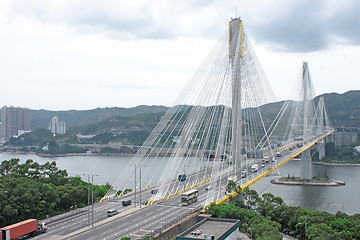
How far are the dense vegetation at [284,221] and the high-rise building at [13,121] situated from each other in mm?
145789

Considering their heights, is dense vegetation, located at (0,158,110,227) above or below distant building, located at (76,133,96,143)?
below

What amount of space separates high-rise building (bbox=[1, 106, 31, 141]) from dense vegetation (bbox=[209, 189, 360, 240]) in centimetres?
14579

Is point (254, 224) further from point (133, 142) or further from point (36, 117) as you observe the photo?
point (36, 117)

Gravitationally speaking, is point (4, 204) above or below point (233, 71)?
below

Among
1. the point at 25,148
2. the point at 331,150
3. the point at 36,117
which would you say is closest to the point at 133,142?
the point at 25,148

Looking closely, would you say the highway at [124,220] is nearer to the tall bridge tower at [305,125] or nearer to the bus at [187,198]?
the bus at [187,198]

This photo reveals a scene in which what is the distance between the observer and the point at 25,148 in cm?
10412

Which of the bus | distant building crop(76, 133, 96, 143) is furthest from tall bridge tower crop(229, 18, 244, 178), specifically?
distant building crop(76, 133, 96, 143)

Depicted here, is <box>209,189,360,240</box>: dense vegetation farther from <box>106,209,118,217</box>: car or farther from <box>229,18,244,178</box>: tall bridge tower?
<box>106,209,118,217</box>: car

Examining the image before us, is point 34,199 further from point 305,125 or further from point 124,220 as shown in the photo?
point 305,125

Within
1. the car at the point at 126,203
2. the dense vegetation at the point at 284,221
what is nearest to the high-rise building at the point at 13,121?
the car at the point at 126,203

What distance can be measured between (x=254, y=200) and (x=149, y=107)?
153 m

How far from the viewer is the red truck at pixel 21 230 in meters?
15.1

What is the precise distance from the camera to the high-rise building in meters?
152
